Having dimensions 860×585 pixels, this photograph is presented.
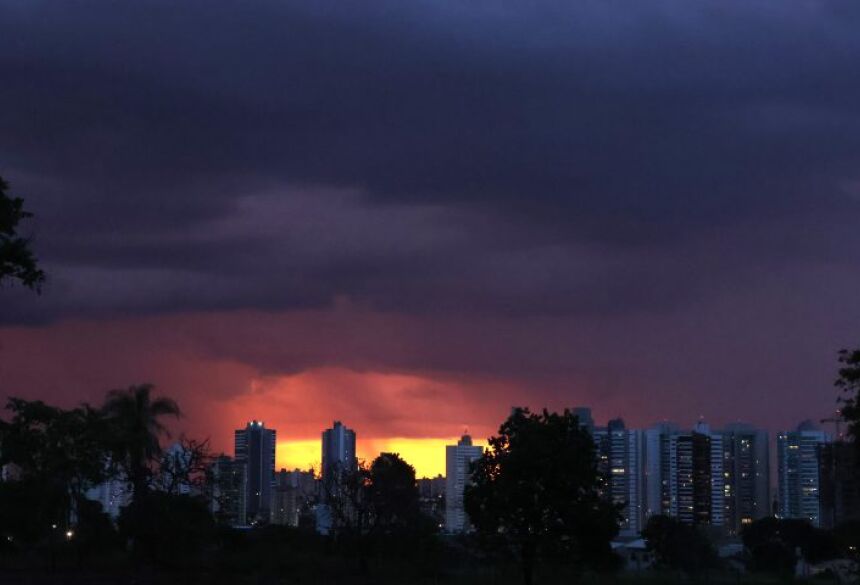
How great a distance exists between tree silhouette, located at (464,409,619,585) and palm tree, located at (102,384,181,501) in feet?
76.0

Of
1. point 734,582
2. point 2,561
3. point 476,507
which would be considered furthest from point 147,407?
point 734,582

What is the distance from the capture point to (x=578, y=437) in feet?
181

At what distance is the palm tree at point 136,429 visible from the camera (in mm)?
69688

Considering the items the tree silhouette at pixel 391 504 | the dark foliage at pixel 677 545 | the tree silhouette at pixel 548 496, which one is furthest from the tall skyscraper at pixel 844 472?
the tree silhouette at pixel 391 504

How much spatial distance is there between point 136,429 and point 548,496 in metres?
31.7

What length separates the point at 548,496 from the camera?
54.2 meters

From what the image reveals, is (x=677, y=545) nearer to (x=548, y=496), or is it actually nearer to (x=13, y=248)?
(x=548, y=496)

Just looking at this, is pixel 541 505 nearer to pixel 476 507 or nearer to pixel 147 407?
pixel 476 507

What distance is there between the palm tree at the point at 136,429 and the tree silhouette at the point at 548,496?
23.2 metres

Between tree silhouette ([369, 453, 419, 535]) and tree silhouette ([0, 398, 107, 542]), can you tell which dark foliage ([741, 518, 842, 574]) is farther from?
tree silhouette ([0, 398, 107, 542])

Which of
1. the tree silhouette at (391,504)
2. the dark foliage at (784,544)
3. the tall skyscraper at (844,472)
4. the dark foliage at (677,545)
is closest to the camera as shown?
the tall skyscraper at (844,472)

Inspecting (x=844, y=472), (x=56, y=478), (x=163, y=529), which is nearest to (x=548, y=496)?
(x=844, y=472)

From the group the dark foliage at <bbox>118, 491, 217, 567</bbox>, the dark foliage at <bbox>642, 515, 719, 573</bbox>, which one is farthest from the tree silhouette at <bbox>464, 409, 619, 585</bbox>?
the dark foliage at <bbox>642, 515, 719, 573</bbox>

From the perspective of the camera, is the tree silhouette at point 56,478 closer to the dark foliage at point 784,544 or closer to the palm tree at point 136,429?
the palm tree at point 136,429
